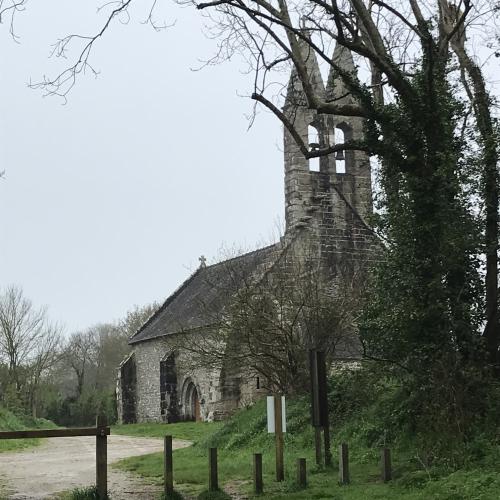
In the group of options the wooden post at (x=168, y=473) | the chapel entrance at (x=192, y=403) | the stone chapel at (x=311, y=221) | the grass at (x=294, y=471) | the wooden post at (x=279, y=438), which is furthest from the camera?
the chapel entrance at (x=192, y=403)

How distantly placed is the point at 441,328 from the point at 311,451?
4034 millimetres

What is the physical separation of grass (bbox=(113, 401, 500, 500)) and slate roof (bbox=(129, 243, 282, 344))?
4892 mm

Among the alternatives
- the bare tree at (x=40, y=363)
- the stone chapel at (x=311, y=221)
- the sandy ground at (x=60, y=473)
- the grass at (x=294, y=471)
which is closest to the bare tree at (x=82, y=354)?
the bare tree at (x=40, y=363)

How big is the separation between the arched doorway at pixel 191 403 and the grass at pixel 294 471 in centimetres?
1702

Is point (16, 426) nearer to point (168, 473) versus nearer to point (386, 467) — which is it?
point (168, 473)

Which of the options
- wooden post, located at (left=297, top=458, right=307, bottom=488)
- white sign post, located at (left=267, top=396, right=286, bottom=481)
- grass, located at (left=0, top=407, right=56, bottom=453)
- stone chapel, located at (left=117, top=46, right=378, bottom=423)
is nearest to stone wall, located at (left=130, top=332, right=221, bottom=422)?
stone chapel, located at (left=117, top=46, right=378, bottom=423)

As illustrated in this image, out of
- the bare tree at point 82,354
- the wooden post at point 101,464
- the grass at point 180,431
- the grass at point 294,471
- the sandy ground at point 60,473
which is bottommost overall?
the grass at point 180,431

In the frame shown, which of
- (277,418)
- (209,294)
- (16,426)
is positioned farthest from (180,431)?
(277,418)

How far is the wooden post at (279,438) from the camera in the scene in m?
11.7

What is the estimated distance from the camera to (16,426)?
3127 centimetres

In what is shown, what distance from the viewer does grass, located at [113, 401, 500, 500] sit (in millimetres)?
9383

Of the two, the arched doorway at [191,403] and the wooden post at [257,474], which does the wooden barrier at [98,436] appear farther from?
the arched doorway at [191,403]

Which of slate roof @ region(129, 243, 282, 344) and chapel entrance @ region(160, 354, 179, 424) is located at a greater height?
slate roof @ region(129, 243, 282, 344)

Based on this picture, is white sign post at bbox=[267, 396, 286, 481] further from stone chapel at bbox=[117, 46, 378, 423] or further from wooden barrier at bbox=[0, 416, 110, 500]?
stone chapel at bbox=[117, 46, 378, 423]
